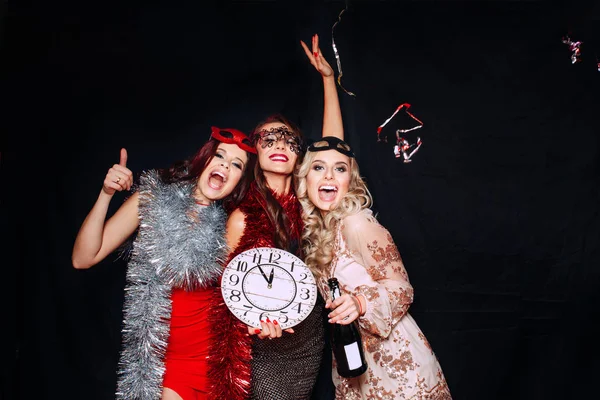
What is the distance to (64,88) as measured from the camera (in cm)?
231

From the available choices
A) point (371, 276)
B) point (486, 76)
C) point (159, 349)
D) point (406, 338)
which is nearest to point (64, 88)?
point (159, 349)

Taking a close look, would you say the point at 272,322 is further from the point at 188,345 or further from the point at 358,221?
the point at 358,221

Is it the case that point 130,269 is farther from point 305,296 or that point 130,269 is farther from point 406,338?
point 406,338

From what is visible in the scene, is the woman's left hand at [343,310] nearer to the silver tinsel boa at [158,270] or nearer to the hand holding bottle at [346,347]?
the hand holding bottle at [346,347]

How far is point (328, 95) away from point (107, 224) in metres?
1.25

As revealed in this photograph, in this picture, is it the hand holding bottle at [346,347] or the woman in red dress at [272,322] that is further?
the woman in red dress at [272,322]

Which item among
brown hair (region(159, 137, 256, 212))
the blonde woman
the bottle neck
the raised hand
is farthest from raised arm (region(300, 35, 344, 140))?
the bottle neck

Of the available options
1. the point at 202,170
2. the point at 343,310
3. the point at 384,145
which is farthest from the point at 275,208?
the point at 384,145

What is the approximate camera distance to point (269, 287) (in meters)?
1.85

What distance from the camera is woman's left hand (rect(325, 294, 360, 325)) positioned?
60.9 inches

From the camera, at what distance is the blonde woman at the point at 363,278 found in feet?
5.51

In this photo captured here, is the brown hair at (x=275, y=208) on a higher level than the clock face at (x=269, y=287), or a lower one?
higher

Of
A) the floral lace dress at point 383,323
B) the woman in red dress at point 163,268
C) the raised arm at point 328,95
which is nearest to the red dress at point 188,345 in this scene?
the woman in red dress at point 163,268

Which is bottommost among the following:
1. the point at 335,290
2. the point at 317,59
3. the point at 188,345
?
the point at 188,345
